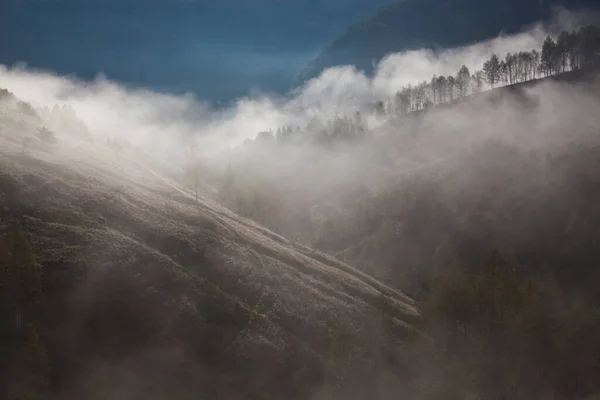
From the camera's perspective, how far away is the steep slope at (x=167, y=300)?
58781 mm

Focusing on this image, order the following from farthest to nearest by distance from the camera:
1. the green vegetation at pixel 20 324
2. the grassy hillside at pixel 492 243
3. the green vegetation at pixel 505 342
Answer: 1. the grassy hillside at pixel 492 243
2. the green vegetation at pixel 505 342
3. the green vegetation at pixel 20 324

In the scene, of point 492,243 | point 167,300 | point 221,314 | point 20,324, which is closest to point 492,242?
point 492,243

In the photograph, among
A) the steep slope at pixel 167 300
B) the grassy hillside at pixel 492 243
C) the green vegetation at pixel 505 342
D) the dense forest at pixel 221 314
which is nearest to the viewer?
the dense forest at pixel 221 314

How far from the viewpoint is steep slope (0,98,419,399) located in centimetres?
5878

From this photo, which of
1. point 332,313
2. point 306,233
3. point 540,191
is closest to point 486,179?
point 540,191

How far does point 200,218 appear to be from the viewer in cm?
9369

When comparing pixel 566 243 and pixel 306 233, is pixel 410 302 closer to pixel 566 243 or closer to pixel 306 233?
pixel 566 243

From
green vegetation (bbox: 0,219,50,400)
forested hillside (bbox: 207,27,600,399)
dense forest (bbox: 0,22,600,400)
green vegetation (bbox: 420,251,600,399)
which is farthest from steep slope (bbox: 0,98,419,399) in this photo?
forested hillside (bbox: 207,27,600,399)

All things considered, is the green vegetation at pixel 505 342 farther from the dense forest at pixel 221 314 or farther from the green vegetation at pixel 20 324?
the green vegetation at pixel 20 324

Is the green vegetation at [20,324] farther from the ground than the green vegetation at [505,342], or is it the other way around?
the green vegetation at [20,324]

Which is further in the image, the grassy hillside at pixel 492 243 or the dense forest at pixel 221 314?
the grassy hillside at pixel 492 243

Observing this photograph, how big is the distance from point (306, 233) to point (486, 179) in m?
64.3

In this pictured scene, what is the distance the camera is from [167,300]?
224ft

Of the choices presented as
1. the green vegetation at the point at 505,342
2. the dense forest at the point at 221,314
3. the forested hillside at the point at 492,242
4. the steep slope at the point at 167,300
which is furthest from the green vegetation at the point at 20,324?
the green vegetation at the point at 505,342
